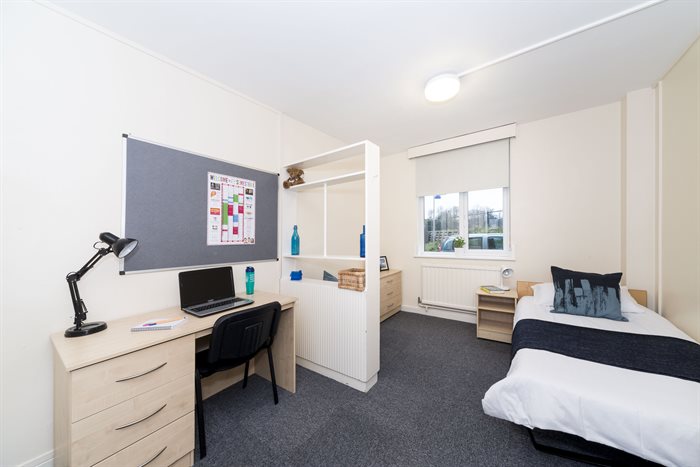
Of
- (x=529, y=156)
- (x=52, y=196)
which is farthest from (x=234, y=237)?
(x=529, y=156)

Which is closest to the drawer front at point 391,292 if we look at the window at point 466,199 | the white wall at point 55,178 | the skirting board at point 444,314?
the skirting board at point 444,314

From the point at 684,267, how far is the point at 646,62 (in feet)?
5.66

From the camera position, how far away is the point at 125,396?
1.15 metres

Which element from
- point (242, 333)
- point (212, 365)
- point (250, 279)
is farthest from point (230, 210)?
point (212, 365)

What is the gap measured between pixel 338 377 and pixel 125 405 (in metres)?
1.49

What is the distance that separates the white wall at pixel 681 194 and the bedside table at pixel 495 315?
3.85 feet

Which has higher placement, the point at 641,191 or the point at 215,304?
the point at 641,191

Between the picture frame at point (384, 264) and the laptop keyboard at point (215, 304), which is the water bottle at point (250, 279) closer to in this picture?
the laptop keyboard at point (215, 304)

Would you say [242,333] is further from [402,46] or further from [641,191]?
[641,191]

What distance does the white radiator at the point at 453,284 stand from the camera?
3387 millimetres

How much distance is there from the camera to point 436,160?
3.79 m

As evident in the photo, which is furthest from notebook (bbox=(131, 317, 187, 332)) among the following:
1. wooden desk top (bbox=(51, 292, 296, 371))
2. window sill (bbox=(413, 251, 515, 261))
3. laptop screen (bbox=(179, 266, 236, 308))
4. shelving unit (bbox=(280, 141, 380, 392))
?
window sill (bbox=(413, 251, 515, 261))

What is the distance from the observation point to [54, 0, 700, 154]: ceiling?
152cm

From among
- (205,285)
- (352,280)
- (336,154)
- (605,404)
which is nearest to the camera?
(605,404)
